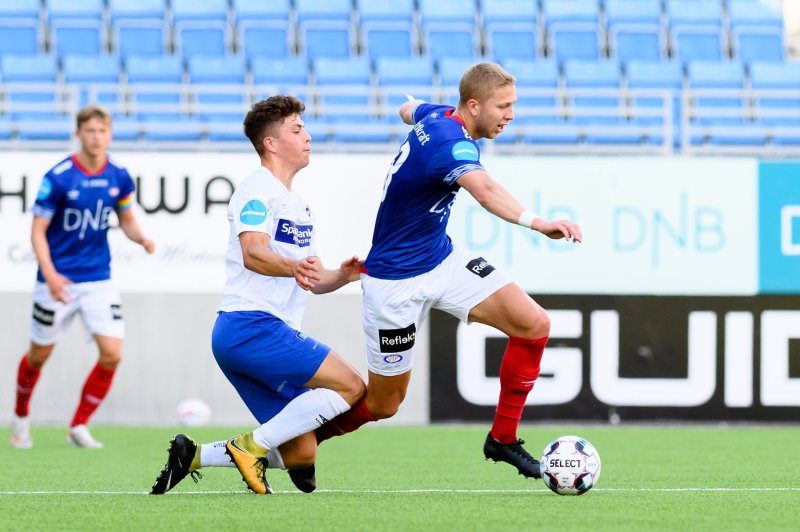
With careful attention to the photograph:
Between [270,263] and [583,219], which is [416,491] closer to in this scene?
[270,263]

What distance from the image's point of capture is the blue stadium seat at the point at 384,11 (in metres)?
15.9

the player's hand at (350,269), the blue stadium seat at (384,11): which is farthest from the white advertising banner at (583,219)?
the player's hand at (350,269)

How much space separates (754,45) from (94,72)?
774 centimetres

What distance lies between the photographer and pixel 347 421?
244 inches

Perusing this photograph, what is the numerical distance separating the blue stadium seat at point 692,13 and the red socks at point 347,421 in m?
11.3

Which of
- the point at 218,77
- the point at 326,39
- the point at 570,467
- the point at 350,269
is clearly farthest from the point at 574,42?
the point at 570,467

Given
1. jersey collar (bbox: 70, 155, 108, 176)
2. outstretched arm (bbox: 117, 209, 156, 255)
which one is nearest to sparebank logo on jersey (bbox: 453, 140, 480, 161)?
outstretched arm (bbox: 117, 209, 156, 255)

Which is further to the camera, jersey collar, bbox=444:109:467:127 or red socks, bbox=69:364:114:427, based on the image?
red socks, bbox=69:364:114:427

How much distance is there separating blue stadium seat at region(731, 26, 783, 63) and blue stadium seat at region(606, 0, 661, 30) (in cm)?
98

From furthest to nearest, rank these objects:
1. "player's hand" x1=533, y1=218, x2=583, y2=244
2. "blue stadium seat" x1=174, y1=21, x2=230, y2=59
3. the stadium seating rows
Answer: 1. "blue stadium seat" x1=174, y1=21, x2=230, y2=59
2. the stadium seating rows
3. "player's hand" x1=533, y1=218, x2=583, y2=244

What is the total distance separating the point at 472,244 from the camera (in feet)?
37.2

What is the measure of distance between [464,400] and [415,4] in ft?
21.9

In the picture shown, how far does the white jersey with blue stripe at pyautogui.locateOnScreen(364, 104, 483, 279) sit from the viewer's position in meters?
5.92

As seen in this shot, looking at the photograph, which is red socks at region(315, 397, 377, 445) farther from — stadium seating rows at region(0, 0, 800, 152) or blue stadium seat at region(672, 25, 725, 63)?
blue stadium seat at region(672, 25, 725, 63)
